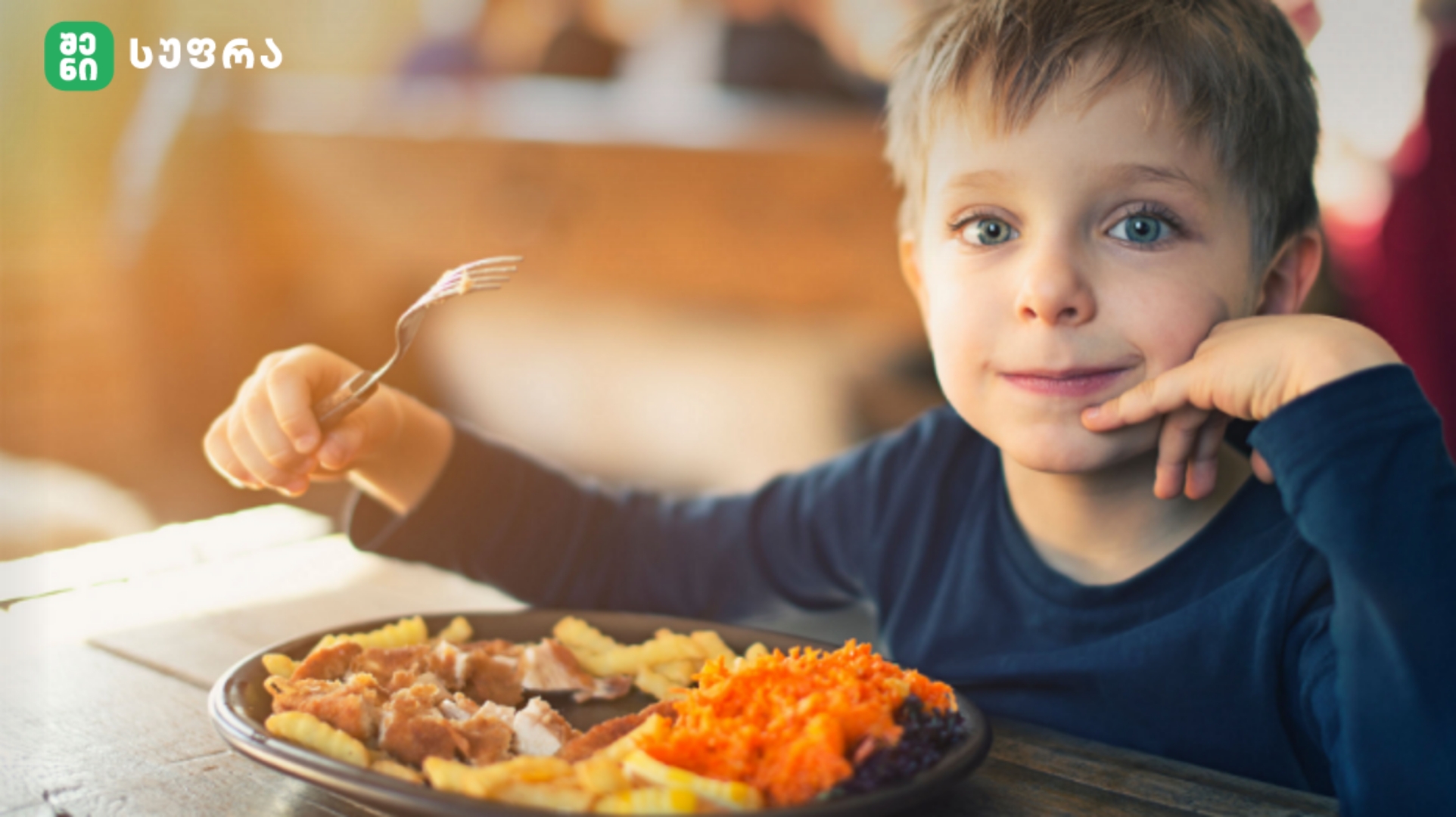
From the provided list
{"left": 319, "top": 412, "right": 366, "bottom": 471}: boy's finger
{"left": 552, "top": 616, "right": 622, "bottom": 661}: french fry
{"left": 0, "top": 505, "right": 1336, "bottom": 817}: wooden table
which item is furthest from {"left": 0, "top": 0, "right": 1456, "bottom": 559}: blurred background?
{"left": 552, "top": 616, "right": 622, "bottom": 661}: french fry

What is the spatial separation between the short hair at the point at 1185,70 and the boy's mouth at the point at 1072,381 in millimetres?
185

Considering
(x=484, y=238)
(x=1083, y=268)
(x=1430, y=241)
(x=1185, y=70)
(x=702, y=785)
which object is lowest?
(x=484, y=238)

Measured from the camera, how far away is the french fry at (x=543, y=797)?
609 mm

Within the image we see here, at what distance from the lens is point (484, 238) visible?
362cm

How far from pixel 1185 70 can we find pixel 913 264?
0.33m

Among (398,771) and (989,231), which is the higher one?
(989,231)

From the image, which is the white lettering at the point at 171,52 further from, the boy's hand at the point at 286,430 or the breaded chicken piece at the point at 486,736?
the breaded chicken piece at the point at 486,736

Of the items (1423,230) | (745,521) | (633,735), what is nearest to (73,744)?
(633,735)

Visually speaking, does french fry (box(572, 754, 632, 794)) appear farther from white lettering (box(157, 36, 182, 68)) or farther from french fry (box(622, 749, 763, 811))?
white lettering (box(157, 36, 182, 68))

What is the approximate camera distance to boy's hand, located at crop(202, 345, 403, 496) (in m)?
0.98

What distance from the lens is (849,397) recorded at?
3.66 m

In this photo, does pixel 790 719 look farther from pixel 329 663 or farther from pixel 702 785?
pixel 329 663

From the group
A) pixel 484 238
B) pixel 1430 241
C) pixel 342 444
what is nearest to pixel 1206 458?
pixel 342 444

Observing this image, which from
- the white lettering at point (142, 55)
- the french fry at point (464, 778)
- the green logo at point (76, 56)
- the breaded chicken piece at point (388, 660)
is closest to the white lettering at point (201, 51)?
the white lettering at point (142, 55)
